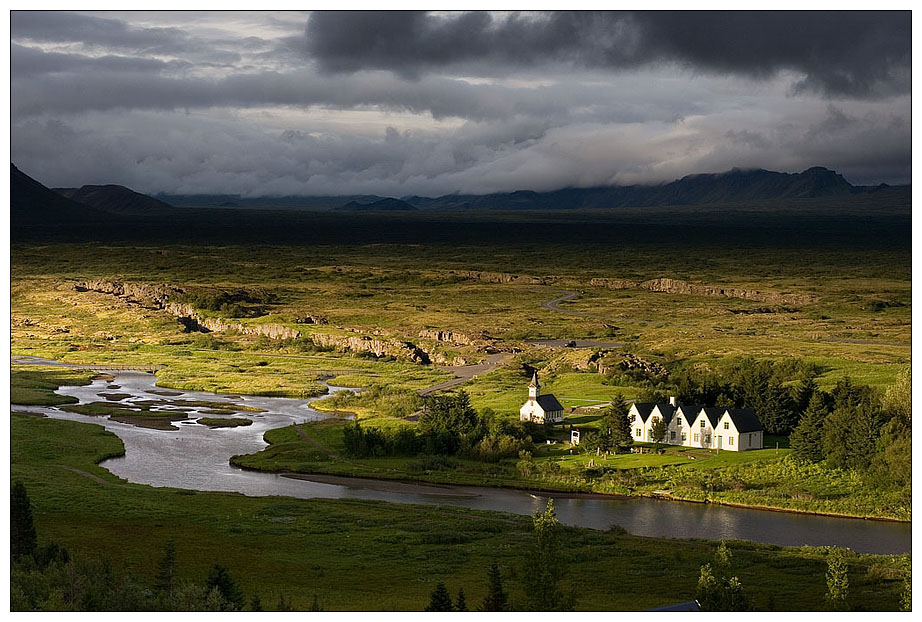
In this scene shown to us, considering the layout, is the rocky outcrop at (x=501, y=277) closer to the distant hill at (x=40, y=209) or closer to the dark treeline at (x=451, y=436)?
the distant hill at (x=40, y=209)

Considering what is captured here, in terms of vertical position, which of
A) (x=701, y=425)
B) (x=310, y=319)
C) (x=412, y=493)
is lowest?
(x=412, y=493)

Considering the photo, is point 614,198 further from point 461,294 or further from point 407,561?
point 407,561

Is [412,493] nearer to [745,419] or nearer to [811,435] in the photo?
[745,419]

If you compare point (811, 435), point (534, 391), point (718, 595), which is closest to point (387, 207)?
point (534, 391)

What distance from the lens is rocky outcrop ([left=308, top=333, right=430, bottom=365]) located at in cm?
4734

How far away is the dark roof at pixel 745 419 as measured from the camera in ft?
105

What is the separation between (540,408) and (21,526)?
18.9 meters

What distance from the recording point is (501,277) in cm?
6391

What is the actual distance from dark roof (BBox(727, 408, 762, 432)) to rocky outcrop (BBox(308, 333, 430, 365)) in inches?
708

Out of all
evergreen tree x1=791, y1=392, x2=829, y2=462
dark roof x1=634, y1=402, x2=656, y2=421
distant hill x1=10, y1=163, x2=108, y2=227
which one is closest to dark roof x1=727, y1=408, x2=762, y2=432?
evergreen tree x1=791, y1=392, x2=829, y2=462

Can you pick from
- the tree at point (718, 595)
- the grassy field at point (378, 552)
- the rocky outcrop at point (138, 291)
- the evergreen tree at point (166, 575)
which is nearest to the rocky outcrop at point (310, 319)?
the rocky outcrop at point (138, 291)

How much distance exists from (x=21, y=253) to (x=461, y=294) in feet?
81.4

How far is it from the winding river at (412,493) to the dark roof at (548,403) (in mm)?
5790

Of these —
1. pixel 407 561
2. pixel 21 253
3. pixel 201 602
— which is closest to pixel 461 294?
pixel 21 253
